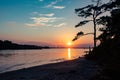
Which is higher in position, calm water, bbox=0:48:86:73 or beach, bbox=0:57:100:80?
beach, bbox=0:57:100:80

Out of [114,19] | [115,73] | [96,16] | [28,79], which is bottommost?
[28,79]

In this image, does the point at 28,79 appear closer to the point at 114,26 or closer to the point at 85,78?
the point at 85,78

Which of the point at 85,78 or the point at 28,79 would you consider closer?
the point at 85,78

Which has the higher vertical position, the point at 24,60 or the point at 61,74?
the point at 61,74

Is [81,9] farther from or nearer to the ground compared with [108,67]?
farther from the ground

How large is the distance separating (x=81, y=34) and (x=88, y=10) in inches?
155

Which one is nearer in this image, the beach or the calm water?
the beach

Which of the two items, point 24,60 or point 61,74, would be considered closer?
point 61,74

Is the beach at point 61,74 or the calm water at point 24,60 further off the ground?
the beach at point 61,74

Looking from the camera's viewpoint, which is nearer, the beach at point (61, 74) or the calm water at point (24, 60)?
the beach at point (61, 74)

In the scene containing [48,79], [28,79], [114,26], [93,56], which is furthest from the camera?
[93,56]

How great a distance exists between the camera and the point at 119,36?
1292 cm

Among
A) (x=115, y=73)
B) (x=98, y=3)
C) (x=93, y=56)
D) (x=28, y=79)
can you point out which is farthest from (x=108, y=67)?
(x=98, y=3)

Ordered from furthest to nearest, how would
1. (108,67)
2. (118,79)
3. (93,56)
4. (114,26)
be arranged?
(93,56) < (114,26) < (108,67) < (118,79)
